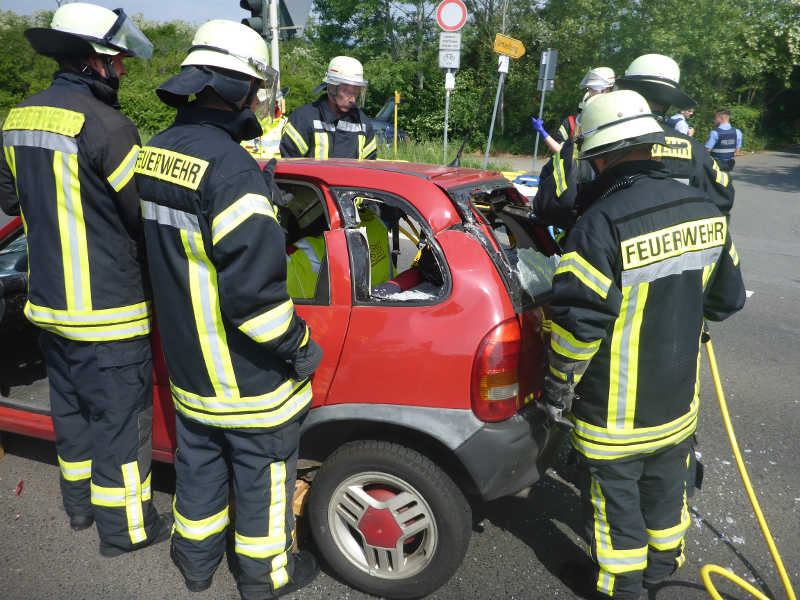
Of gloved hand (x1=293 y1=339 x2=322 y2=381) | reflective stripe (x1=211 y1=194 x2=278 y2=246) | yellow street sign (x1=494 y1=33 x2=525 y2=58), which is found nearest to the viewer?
reflective stripe (x1=211 y1=194 x2=278 y2=246)

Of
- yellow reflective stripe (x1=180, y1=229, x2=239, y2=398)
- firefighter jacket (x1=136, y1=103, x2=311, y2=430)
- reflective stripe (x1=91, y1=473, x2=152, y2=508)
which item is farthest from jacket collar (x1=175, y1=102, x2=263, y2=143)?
reflective stripe (x1=91, y1=473, x2=152, y2=508)

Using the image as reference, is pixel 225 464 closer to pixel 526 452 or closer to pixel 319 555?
pixel 319 555

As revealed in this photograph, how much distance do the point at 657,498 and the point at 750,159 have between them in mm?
22286

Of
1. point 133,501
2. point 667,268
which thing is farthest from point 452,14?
point 133,501

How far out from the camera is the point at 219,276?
1923mm

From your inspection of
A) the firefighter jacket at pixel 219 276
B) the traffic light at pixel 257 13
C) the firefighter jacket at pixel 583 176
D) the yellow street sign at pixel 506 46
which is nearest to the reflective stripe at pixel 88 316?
the firefighter jacket at pixel 219 276

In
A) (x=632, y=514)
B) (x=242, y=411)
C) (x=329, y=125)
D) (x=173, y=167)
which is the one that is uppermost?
(x=173, y=167)

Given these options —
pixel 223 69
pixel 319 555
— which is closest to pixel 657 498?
pixel 319 555

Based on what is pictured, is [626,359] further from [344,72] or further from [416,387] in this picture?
[344,72]

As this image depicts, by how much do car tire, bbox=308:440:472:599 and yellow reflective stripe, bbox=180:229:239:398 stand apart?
56 cm

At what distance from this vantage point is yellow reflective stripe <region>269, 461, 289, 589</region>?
2.22 metres

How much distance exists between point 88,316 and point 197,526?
3.16ft

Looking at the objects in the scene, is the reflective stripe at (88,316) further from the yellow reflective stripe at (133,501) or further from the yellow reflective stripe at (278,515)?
the yellow reflective stripe at (278,515)

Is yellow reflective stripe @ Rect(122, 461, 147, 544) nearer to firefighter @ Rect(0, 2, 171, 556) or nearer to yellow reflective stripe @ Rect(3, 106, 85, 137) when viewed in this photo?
firefighter @ Rect(0, 2, 171, 556)
